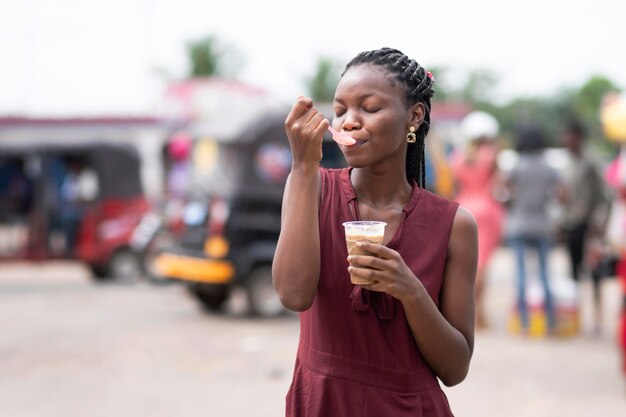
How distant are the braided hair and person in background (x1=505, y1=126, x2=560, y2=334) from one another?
5835 millimetres

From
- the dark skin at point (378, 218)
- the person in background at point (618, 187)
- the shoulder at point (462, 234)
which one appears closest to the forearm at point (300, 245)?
the dark skin at point (378, 218)

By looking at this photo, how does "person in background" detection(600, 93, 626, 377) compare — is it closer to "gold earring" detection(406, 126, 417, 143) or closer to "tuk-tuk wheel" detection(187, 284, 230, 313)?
"gold earring" detection(406, 126, 417, 143)

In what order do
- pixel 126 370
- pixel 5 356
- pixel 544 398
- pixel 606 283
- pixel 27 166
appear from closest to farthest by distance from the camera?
pixel 544 398 < pixel 126 370 < pixel 5 356 < pixel 606 283 < pixel 27 166

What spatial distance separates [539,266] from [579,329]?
886mm

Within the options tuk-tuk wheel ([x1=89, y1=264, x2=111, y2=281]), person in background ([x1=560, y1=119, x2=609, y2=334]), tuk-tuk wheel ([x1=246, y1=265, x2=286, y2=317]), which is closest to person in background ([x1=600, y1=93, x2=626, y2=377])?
person in background ([x1=560, y1=119, x2=609, y2=334])

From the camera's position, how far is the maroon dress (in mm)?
2035

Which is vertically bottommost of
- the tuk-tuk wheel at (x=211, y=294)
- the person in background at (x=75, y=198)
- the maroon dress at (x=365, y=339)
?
the tuk-tuk wheel at (x=211, y=294)

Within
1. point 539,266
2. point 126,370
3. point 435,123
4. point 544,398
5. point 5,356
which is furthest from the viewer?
point 435,123

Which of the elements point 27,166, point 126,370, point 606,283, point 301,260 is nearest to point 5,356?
point 126,370

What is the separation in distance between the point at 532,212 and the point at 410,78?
20.0ft

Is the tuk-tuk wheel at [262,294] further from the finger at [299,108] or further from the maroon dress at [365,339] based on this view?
the finger at [299,108]

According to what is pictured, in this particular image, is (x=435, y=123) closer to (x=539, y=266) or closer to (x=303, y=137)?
(x=539, y=266)

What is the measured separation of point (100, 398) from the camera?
5.86 meters

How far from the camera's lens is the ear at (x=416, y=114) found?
2150 mm
